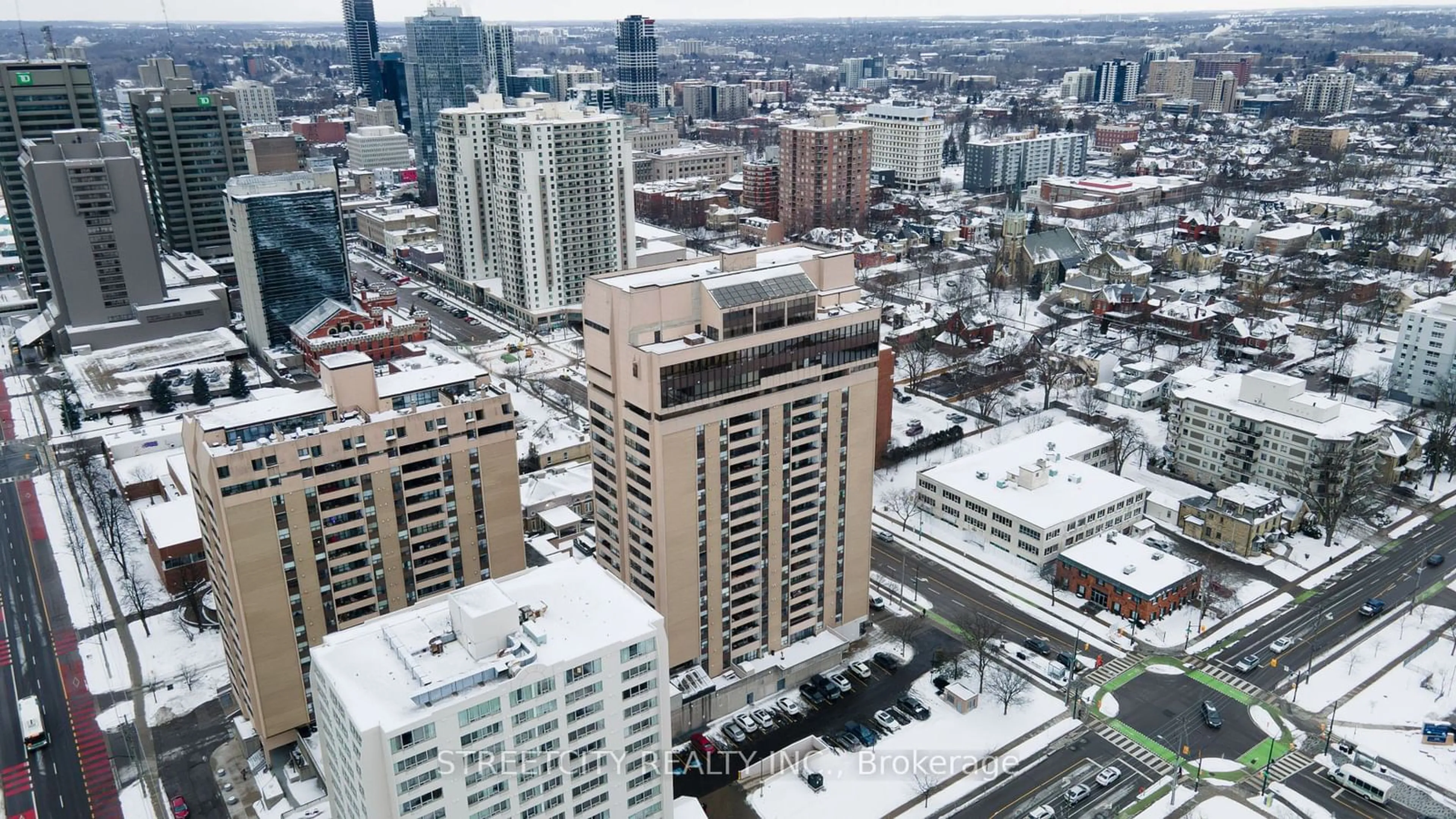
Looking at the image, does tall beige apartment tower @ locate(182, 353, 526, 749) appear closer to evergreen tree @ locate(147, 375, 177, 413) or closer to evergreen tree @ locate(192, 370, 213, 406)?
evergreen tree @ locate(192, 370, 213, 406)

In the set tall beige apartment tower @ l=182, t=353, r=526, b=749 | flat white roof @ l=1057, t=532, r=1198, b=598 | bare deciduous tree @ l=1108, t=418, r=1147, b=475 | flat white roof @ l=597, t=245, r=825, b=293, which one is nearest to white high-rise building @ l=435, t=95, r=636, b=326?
flat white roof @ l=597, t=245, r=825, b=293

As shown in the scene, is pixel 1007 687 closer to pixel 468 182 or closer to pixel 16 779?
pixel 16 779

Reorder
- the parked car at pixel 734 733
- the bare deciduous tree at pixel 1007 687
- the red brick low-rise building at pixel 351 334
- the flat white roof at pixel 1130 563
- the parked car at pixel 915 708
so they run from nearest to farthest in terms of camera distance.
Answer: the parked car at pixel 734 733 → the parked car at pixel 915 708 → the bare deciduous tree at pixel 1007 687 → the flat white roof at pixel 1130 563 → the red brick low-rise building at pixel 351 334

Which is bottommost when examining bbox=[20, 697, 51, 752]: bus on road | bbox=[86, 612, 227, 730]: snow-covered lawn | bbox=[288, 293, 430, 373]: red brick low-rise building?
bbox=[86, 612, 227, 730]: snow-covered lawn

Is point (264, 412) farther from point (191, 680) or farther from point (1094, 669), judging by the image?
point (1094, 669)

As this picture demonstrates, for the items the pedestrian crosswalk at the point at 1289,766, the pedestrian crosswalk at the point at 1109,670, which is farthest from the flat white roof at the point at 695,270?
the pedestrian crosswalk at the point at 1289,766

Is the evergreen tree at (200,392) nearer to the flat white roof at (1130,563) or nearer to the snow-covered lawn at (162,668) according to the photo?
the snow-covered lawn at (162,668)
